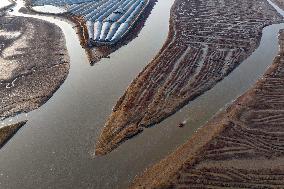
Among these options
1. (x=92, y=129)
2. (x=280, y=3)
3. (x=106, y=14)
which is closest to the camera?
(x=92, y=129)

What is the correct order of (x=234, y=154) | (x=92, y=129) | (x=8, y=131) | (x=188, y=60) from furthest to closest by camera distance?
1. (x=188, y=60)
2. (x=8, y=131)
3. (x=92, y=129)
4. (x=234, y=154)

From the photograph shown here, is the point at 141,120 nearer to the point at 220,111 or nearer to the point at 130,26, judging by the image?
the point at 220,111

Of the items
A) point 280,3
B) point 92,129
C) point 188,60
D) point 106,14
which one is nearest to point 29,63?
point 92,129

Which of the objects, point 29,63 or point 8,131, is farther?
point 29,63

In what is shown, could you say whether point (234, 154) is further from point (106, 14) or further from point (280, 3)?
point (280, 3)

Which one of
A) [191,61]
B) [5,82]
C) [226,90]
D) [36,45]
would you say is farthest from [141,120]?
[36,45]

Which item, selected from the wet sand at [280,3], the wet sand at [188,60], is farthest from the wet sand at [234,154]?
the wet sand at [280,3]

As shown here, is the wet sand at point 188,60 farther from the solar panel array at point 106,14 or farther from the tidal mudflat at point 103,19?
the solar panel array at point 106,14
